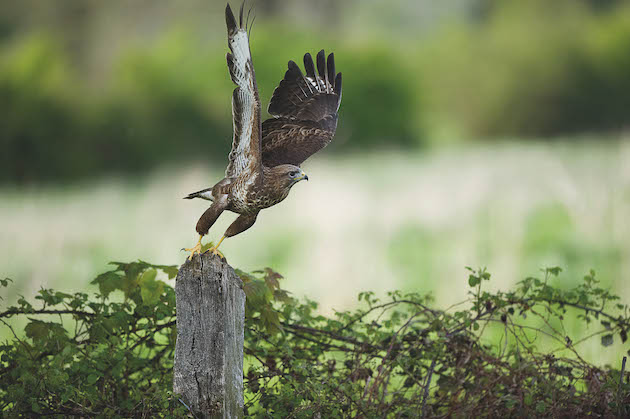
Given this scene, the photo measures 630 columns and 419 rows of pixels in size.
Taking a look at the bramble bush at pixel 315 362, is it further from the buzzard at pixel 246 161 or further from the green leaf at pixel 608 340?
the buzzard at pixel 246 161

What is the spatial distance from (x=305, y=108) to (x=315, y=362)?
1450 millimetres

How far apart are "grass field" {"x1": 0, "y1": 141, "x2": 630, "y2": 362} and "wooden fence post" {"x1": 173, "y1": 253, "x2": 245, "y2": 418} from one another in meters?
2.52

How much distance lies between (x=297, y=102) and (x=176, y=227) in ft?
16.3

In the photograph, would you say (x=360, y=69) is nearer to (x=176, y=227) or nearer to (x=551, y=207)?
(x=551, y=207)

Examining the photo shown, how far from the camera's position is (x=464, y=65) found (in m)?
19.5

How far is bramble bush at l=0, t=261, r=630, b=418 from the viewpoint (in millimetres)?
3771

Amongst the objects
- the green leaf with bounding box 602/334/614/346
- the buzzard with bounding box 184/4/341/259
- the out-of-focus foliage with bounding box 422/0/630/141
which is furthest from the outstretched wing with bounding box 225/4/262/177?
the out-of-focus foliage with bounding box 422/0/630/141

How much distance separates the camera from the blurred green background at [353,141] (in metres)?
8.16

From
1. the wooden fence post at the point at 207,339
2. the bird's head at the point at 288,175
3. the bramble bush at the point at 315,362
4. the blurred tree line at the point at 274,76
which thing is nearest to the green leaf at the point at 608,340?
the bramble bush at the point at 315,362

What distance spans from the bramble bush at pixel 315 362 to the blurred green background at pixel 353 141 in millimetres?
Result: 979

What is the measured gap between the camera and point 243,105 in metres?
3.52

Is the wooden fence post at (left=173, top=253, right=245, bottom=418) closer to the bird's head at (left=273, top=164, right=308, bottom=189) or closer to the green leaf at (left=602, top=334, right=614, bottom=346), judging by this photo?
the bird's head at (left=273, top=164, right=308, bottom=189)

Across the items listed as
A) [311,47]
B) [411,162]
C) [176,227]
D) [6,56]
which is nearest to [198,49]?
[311,47]

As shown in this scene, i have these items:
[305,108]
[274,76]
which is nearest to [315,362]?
[305,108]
